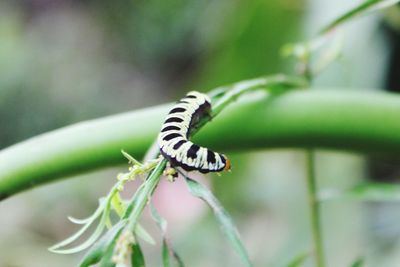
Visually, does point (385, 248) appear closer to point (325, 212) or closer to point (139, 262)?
point (325, 212)

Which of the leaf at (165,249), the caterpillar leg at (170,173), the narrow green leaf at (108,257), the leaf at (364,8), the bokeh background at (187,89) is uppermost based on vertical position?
the bokeh background at (187,89)

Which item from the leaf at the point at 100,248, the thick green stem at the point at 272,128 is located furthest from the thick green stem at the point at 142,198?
the thick green stem at the point at 272,128

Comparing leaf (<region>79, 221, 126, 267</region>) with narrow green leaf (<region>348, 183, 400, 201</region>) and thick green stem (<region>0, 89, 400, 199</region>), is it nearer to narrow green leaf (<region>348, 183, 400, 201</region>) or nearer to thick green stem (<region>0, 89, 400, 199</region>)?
thick green stem (<region>0, 89, 400, 199</region>)

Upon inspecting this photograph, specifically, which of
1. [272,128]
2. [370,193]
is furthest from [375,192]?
[272,128]

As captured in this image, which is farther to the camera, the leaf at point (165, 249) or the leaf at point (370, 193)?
the leaf at point (370, 193)

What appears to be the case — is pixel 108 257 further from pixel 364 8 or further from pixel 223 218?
pixel 364 8

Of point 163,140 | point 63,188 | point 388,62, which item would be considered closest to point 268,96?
point 163,140

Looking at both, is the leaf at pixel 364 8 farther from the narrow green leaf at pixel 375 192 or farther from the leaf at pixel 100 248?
the leaf at pixel 100 248
